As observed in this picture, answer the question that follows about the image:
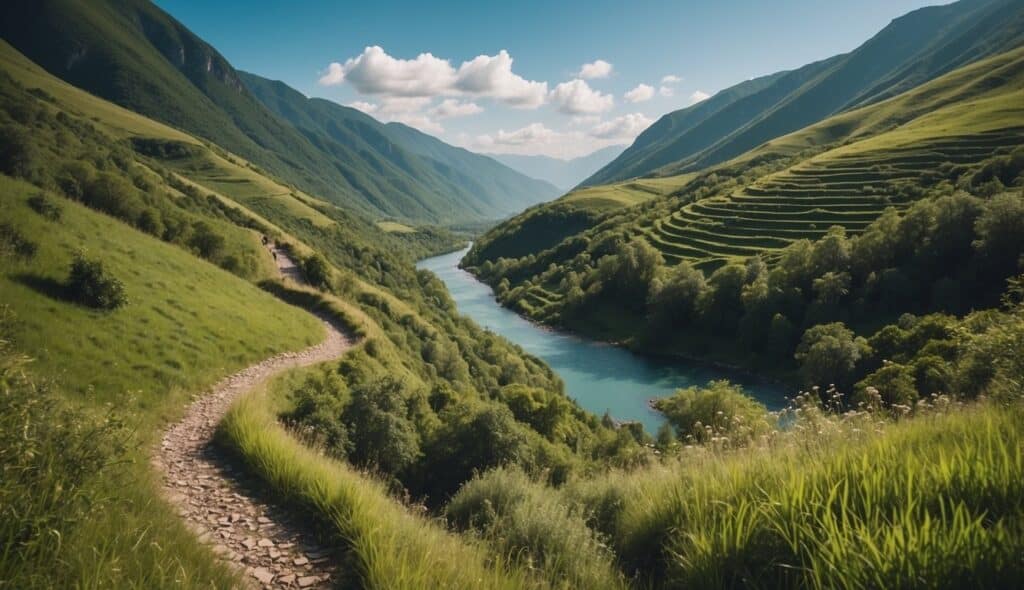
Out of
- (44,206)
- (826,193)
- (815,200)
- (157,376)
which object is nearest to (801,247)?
(815,200)

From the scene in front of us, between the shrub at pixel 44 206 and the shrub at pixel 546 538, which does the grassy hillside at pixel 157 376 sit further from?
the shrub at pixel 546 538

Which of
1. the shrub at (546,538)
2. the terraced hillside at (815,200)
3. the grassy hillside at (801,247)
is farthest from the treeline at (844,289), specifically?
the shrub at (546,538)

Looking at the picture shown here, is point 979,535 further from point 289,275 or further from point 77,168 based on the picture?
point 289,275

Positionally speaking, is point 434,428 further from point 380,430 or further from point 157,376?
point 157,376

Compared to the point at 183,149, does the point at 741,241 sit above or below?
below

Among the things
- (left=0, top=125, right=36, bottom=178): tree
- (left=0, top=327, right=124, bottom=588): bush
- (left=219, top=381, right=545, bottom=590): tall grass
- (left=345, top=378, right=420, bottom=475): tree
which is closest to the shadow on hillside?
(left=345, top=378, right=420, bottom=475): tree

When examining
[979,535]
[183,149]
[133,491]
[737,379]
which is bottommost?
[737,379]

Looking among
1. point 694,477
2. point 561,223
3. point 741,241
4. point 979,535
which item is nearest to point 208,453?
point 694,477
